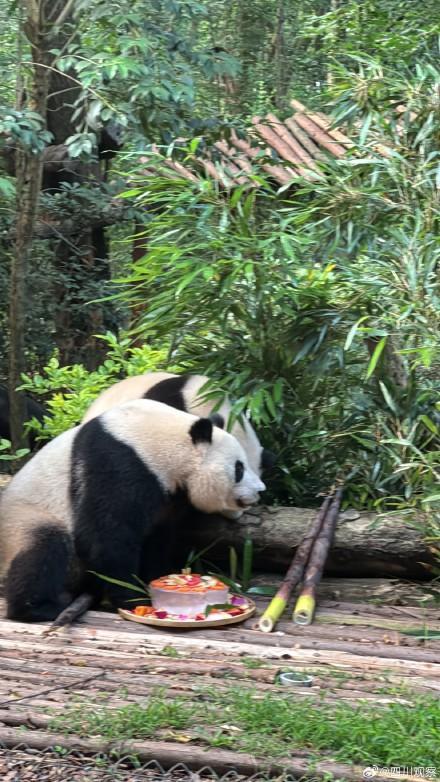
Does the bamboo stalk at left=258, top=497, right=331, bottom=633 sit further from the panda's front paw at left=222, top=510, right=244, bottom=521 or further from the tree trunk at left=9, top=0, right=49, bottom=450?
the tree trunk at left=9, top=0, right=49, bottom=450

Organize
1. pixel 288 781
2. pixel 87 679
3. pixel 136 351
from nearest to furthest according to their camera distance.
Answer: pixel 288 781, pixel 87 679, pixel 136 351

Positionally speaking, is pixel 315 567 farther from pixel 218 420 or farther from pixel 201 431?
pixel 218 420

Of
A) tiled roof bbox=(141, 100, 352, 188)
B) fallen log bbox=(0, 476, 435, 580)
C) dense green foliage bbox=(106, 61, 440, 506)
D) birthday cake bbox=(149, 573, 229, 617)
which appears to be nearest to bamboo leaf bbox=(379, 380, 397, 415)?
dense green foliage bbox=(106, 61, 440, 506)

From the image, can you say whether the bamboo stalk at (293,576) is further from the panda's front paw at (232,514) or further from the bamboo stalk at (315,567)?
the panda's front paw at (232,514)

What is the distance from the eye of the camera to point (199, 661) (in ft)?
11.8

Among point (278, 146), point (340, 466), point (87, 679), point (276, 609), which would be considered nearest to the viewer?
point (87, 679)

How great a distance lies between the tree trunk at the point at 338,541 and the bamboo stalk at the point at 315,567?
2.6 inches

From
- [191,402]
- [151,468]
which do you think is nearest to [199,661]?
[151,468]

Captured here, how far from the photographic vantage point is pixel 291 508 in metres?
5.07

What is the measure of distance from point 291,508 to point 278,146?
187 inches

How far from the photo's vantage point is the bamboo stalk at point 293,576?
4109mm

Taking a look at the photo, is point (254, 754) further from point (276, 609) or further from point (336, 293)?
point (336, 293)

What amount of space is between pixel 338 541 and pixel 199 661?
4.42ft

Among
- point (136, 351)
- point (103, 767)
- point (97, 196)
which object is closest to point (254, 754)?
point (103, 767)
